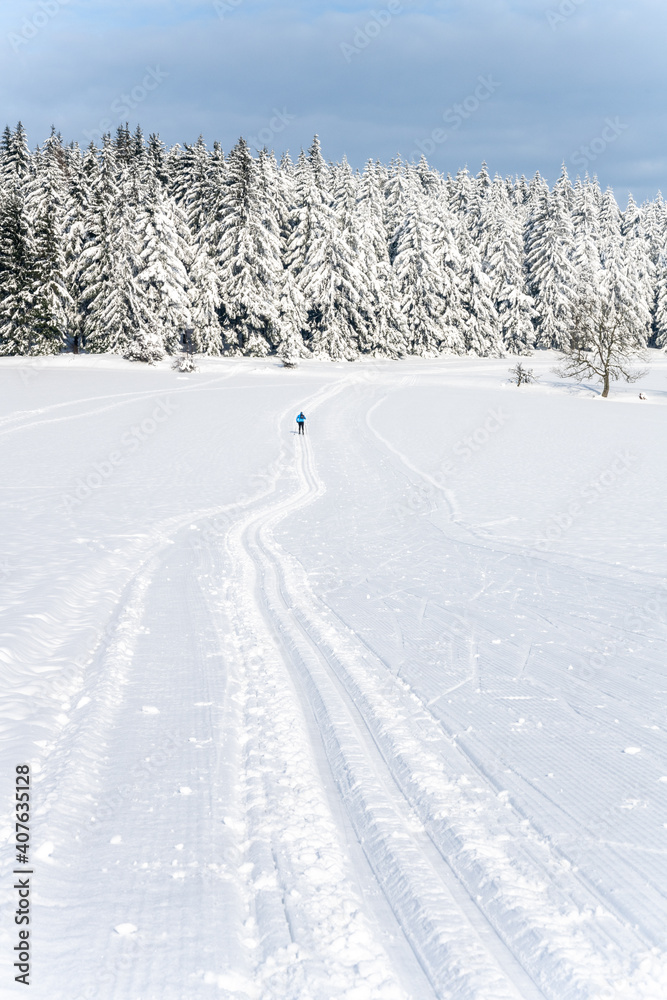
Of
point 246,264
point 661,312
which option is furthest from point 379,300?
point 661,312

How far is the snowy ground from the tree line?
136ft

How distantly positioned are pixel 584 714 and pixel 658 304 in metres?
86.3

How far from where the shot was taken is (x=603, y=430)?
1179 inches

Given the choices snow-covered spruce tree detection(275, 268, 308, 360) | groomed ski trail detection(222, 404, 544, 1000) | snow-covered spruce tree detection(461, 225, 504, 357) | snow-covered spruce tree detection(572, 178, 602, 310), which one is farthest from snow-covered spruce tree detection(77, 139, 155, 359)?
groomed ski trail detection(222, 404, 544, 1000)

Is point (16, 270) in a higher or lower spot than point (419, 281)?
lower

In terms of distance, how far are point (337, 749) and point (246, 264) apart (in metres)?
55.1

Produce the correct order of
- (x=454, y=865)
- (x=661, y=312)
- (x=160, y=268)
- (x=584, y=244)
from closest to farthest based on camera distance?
(x=454, y=865)
(x=160, y=268)
(x=661, y=312)
(x=584, y=244)

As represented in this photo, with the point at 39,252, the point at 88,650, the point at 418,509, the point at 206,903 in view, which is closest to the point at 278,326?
the point at 39,252

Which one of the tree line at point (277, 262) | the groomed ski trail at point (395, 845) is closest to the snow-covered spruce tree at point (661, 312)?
the tree line at point (277, 262)

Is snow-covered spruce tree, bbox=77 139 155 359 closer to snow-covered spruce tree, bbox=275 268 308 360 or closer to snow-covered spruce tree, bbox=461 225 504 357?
snow-covered spruce tree, bbox=275 268 308 360

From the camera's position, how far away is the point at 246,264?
54938 mm

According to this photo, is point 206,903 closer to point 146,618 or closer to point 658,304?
point 146,618

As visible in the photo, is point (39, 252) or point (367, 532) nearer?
point (367, 532)

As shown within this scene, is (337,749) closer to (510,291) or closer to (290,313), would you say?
(290,313)
